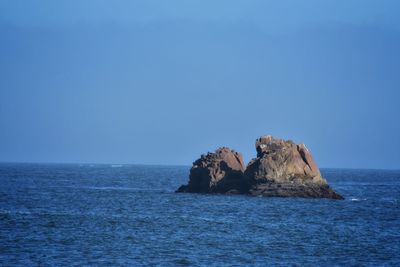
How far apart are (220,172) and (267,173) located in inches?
345

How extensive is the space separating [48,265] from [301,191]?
6080cm

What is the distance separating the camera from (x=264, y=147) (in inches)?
4301

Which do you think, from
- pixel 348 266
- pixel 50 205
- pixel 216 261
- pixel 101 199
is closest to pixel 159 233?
pixel 216 261

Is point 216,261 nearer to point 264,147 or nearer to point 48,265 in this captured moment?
point 48,265

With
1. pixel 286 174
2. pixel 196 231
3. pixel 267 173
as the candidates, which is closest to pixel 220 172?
pixel 267 173

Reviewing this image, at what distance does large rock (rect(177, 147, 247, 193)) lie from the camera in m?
109

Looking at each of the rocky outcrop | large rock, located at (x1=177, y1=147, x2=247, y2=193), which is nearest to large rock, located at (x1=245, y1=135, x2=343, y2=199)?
the rocky outcrop

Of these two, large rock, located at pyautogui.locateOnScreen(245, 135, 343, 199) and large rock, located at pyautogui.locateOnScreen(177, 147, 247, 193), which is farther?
large rock, located at pyautogui.locateOnScreen(177, 147, 247, 193)

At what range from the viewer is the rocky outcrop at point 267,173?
103 m

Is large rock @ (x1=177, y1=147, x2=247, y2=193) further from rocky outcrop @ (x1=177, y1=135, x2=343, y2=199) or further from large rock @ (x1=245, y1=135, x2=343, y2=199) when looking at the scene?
large rock @ (x1=245, y1=135, x2=343, y2=199)

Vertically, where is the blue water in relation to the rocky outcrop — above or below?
below

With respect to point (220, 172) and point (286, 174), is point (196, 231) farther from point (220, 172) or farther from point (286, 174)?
point (220, 172)

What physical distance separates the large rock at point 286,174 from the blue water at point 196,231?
316cm

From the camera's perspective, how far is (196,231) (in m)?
67.9
